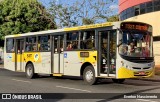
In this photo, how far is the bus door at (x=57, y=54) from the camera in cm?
2064

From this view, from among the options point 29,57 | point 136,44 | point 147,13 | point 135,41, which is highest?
point 147,13

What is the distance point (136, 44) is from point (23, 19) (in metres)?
25.2

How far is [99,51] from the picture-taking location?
707 inches

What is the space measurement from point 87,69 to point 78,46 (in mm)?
1279

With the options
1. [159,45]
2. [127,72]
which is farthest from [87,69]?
[159,45]

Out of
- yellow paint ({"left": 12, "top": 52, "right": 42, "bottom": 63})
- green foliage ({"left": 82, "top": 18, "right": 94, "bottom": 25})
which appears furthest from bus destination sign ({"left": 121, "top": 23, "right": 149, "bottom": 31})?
green foliage ({"left": 82, "top": 18, "right": 94, "bottom": 25})

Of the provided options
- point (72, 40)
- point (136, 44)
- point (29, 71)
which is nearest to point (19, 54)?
point (29, 71)

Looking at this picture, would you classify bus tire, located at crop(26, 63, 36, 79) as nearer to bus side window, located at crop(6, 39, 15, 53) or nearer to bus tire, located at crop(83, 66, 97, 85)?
bus side window, located at crop(6, 39, 15, 53)

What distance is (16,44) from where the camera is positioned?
2464 centimetres

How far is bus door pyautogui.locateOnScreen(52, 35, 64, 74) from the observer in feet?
67.7

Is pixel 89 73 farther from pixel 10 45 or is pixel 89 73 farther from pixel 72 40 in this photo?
pixel 10 45

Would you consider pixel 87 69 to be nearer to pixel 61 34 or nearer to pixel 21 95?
pixel 61 34

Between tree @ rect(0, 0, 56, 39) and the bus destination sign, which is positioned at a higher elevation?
tree @ rect(0, 0, 56, 39)

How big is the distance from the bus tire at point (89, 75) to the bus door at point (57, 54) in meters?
2.13
